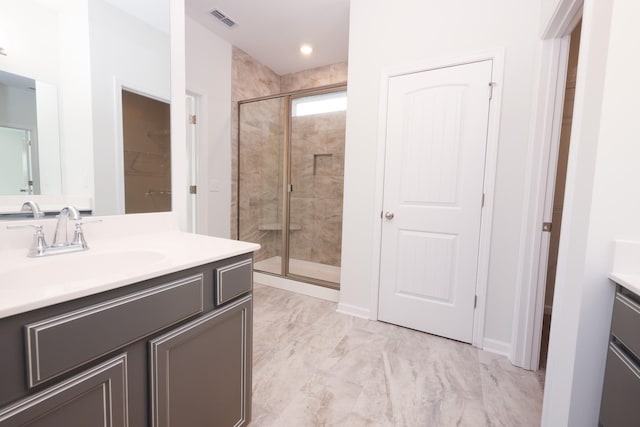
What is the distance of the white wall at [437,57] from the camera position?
1.80 m

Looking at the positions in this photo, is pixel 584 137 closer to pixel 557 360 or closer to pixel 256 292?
pixel 557 360

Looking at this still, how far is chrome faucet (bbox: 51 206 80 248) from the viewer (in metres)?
1.02

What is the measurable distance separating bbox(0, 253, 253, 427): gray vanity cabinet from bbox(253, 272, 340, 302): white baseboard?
1.62 m

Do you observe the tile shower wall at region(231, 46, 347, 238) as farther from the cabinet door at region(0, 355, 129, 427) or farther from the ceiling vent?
the cabinet door at region(0, 355, 129, 427)

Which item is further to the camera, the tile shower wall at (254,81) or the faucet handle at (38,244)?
the tile shower wall at (254,81)

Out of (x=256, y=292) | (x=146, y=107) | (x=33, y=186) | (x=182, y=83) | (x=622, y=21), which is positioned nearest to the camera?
(x=622, y=21)

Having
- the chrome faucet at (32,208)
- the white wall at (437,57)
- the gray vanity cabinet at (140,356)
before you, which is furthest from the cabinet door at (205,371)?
the white wall at (437,57)

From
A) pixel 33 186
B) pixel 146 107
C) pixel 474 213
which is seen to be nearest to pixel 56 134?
pixel 33 186

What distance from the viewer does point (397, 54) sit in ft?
7.09

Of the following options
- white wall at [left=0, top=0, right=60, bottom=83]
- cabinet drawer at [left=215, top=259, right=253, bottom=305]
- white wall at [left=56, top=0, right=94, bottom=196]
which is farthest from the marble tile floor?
white wall at [left=0, top=0, right=60, bottom=83]

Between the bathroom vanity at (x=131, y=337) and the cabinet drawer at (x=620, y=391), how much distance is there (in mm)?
1302

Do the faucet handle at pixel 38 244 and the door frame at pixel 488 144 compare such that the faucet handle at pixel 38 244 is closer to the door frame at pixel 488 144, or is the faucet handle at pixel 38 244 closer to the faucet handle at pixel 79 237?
the faucet handle at pixel 79 237

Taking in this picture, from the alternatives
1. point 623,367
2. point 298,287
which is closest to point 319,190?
point 298,287

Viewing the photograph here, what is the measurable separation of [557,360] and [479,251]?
3.02ft
